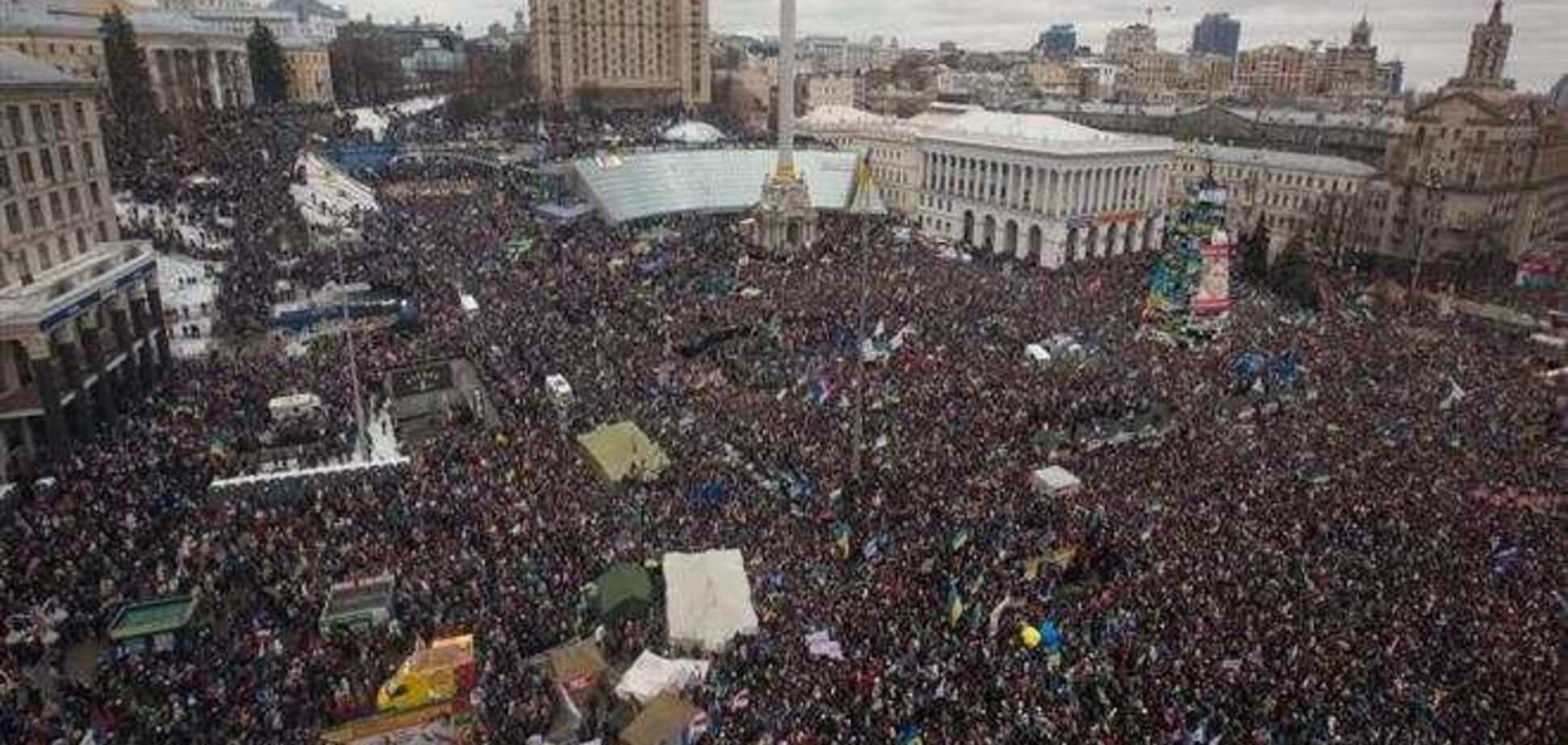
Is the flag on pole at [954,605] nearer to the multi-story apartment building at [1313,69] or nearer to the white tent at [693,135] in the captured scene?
the white tent at [693,135]

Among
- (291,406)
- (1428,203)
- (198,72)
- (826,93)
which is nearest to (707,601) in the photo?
(291,406)

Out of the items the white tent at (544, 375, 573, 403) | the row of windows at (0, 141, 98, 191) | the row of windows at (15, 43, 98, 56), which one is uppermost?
the row of windows at (15, 43, 98, 56)

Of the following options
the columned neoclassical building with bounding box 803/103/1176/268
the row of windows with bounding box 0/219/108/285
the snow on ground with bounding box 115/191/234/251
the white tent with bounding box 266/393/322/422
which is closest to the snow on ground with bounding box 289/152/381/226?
the snow on ground with bounding box 115/191/234/251

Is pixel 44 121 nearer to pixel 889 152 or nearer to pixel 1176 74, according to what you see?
pixel 889 152

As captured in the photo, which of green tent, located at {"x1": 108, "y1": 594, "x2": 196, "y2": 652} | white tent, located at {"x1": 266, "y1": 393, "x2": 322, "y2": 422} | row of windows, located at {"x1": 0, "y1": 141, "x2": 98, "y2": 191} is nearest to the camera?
green tent, located at {"x1": 108, "y1": 594, "x2": 196, "y2": 652}

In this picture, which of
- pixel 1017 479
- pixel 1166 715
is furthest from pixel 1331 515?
pixel 1166 715

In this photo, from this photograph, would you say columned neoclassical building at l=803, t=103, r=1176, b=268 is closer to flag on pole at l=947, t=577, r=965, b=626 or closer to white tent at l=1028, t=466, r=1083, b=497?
white tent at l=1028, t=466, r=1083, b=497

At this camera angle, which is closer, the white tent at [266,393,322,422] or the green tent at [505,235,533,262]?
the white tent at [266,393,322,422]
